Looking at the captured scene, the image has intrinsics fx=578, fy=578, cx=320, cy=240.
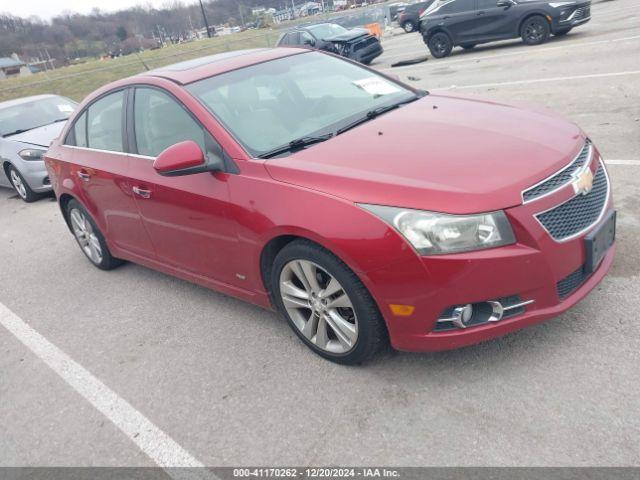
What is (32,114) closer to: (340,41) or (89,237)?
(89,237)

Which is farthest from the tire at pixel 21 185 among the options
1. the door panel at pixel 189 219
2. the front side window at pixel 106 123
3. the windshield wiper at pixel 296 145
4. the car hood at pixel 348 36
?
the car hood at pixel 348 36

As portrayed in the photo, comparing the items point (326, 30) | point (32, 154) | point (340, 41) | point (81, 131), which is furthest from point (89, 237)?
point (326, 30)

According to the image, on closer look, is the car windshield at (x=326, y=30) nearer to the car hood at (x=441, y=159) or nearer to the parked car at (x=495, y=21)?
the parked car at (x=495, y=21)

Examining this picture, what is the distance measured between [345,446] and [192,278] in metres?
1.87

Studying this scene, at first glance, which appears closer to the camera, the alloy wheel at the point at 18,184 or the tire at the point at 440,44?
the alloy wheel at the point at 18,184

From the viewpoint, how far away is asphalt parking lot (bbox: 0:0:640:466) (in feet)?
8.47

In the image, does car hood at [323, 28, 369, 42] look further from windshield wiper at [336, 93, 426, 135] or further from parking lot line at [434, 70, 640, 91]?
windshield wiper at [336, 93, 426, 135]

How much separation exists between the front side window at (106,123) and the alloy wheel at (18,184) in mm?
4653

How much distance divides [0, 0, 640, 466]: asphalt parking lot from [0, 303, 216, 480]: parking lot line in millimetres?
11

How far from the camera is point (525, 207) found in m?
2.66

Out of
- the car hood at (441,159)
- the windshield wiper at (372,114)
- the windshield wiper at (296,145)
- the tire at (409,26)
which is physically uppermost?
the windshield wiper at (296,145)

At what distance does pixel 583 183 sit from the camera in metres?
2.95

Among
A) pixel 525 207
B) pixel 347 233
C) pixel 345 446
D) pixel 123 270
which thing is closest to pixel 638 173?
pixel 525 207

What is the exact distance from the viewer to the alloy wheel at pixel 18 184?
891 centimetres
